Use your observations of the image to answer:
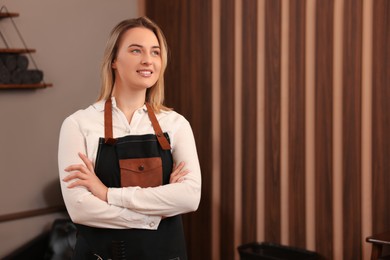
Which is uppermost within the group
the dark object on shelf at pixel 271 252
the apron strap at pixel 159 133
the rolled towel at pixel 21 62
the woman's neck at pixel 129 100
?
the rolled towel at pixel 21 62

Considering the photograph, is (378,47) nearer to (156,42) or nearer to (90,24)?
(156,42)

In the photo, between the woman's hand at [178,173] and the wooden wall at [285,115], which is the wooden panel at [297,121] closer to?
the wooden wall at [285,115]

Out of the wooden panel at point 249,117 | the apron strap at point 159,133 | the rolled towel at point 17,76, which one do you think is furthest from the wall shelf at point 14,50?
the apron strap at point 159,133

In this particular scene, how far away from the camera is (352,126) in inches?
123

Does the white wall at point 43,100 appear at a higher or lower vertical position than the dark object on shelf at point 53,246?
higher

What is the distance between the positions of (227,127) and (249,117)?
7.5 inches

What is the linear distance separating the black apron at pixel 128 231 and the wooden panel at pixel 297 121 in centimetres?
142

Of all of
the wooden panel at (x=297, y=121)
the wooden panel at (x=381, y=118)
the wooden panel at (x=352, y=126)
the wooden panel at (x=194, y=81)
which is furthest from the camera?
the wooden panel at (x=194, y=81)

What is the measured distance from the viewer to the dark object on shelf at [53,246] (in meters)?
3.40

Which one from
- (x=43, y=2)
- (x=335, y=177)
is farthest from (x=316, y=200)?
(x=43, y=2)

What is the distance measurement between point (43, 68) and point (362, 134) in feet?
6.26

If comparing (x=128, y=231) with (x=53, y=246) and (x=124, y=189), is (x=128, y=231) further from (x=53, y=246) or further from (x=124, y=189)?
(x=53, y=246)

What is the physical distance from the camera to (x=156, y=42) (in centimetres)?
207

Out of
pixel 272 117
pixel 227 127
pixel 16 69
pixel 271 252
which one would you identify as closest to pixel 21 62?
pixel 16 69
